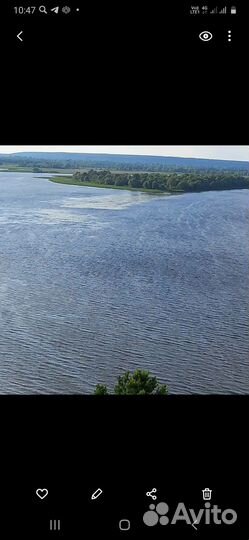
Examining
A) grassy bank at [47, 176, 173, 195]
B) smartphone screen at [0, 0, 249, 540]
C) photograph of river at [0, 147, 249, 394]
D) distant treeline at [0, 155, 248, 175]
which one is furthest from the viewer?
photograph of river at [0, 147, 249, 394]
